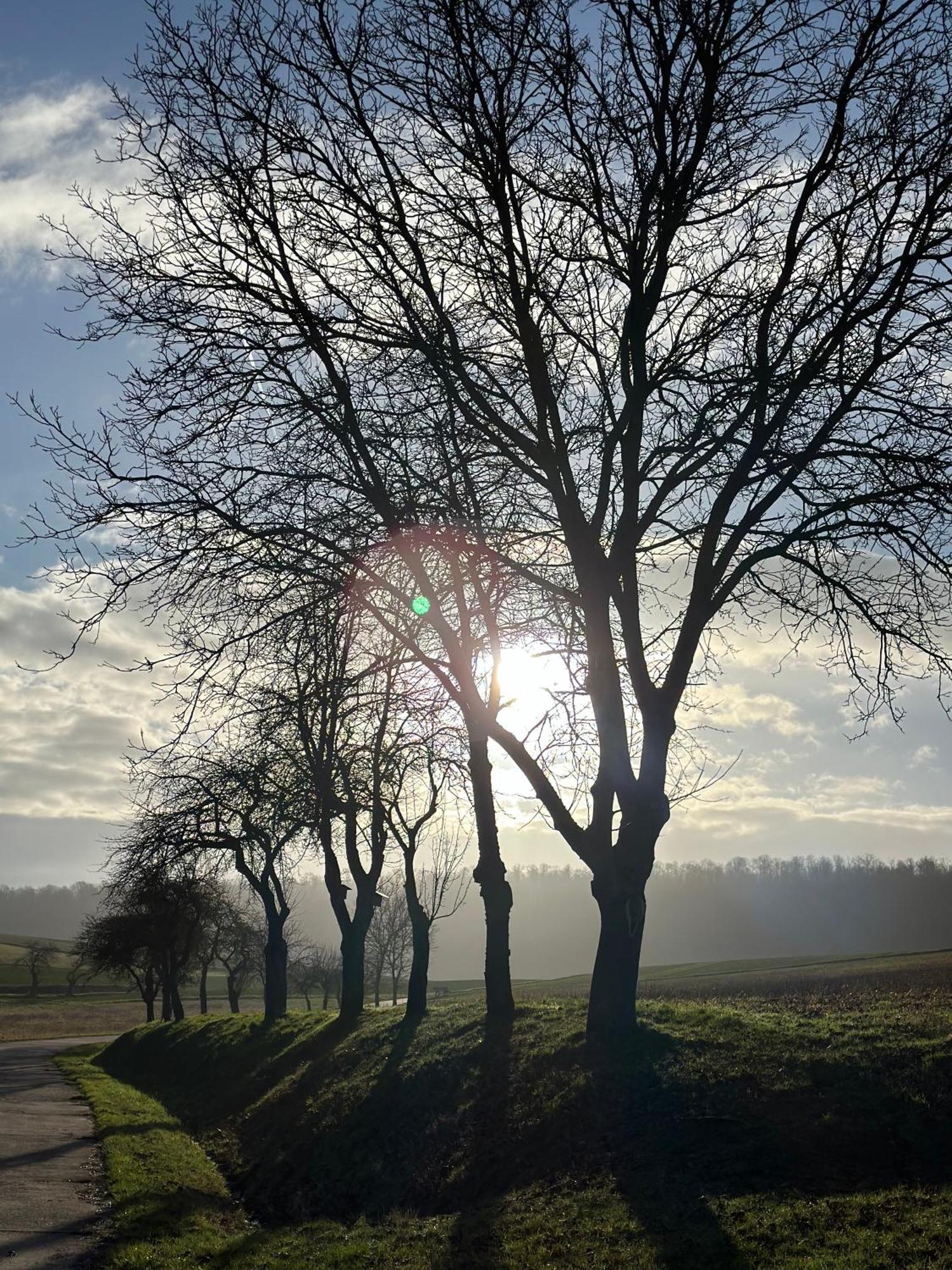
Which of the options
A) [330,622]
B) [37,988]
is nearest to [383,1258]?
[330,622]

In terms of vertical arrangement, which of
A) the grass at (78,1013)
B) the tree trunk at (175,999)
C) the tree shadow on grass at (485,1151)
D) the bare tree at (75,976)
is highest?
the tree shadow on grass at (485,1151)

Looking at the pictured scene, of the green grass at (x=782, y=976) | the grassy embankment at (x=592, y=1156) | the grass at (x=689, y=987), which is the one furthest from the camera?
the green grass at (x=782, y=976)

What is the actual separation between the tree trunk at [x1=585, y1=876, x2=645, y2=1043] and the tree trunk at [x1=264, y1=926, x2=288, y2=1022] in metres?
18.2

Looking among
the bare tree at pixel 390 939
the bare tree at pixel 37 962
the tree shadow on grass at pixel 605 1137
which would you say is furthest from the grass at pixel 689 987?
the tree shadow on grass at pixel 605 1137

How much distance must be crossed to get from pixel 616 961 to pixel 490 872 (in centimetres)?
539

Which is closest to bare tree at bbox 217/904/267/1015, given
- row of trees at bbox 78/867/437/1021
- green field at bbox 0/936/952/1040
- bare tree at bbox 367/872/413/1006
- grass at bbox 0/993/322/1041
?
row of trees at bbox 78/867/437/1021

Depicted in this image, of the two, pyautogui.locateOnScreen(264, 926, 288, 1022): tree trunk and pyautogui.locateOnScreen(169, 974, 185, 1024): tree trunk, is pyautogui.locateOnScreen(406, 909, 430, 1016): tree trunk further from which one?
pyautogui.locateOnScreen(169, 974, 185, 1024): tree trunk

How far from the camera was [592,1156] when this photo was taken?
9797mm

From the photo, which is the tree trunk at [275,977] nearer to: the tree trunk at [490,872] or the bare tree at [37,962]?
the tree trunk at [490,872]

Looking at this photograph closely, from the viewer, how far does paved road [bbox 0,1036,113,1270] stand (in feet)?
28.5

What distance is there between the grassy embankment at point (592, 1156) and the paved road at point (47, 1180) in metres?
0.39

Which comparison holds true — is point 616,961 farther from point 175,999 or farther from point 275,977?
point 175,999

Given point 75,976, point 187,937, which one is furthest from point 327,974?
point 75,976

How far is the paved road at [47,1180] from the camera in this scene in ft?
28.5
